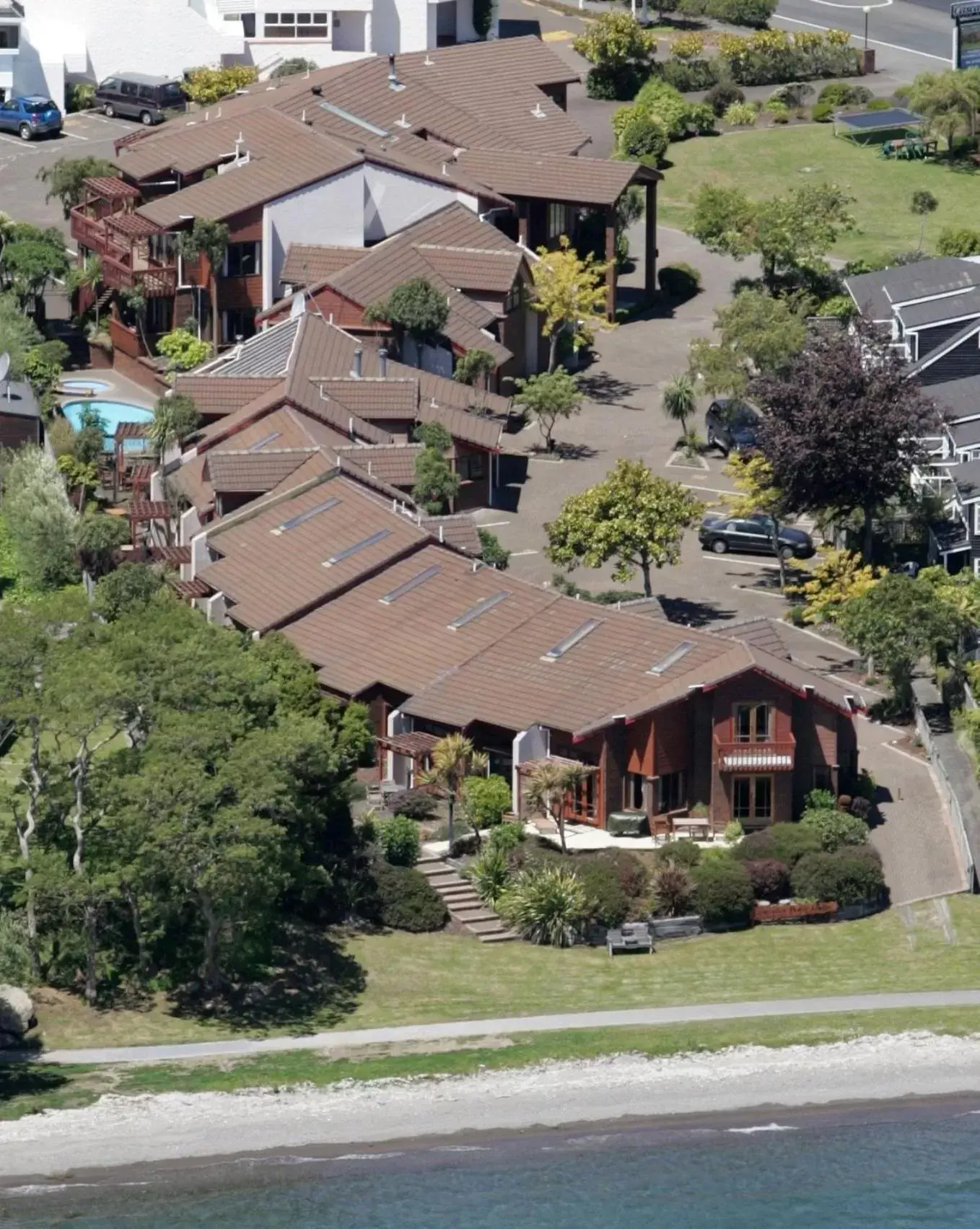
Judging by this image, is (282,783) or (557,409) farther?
(557,409)

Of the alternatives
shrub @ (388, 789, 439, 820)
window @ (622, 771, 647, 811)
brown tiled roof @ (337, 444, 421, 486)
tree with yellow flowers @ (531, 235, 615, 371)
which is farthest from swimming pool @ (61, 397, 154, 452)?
window @ (622, 771, 647, 811)

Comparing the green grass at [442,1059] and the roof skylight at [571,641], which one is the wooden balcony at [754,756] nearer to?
the roof skylight at [571,641]

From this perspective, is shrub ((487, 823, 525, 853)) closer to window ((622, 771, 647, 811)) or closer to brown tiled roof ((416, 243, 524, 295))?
window ((622, 771, 647, 811))

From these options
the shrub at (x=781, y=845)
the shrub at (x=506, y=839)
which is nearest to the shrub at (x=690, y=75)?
the shrub at (x=781, y=845)

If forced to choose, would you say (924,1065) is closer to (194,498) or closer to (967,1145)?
(967,1145)

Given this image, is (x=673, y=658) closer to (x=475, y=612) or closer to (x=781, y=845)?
(x=781, y=845)

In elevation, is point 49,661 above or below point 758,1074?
above

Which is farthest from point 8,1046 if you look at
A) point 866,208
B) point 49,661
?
point 866,208
